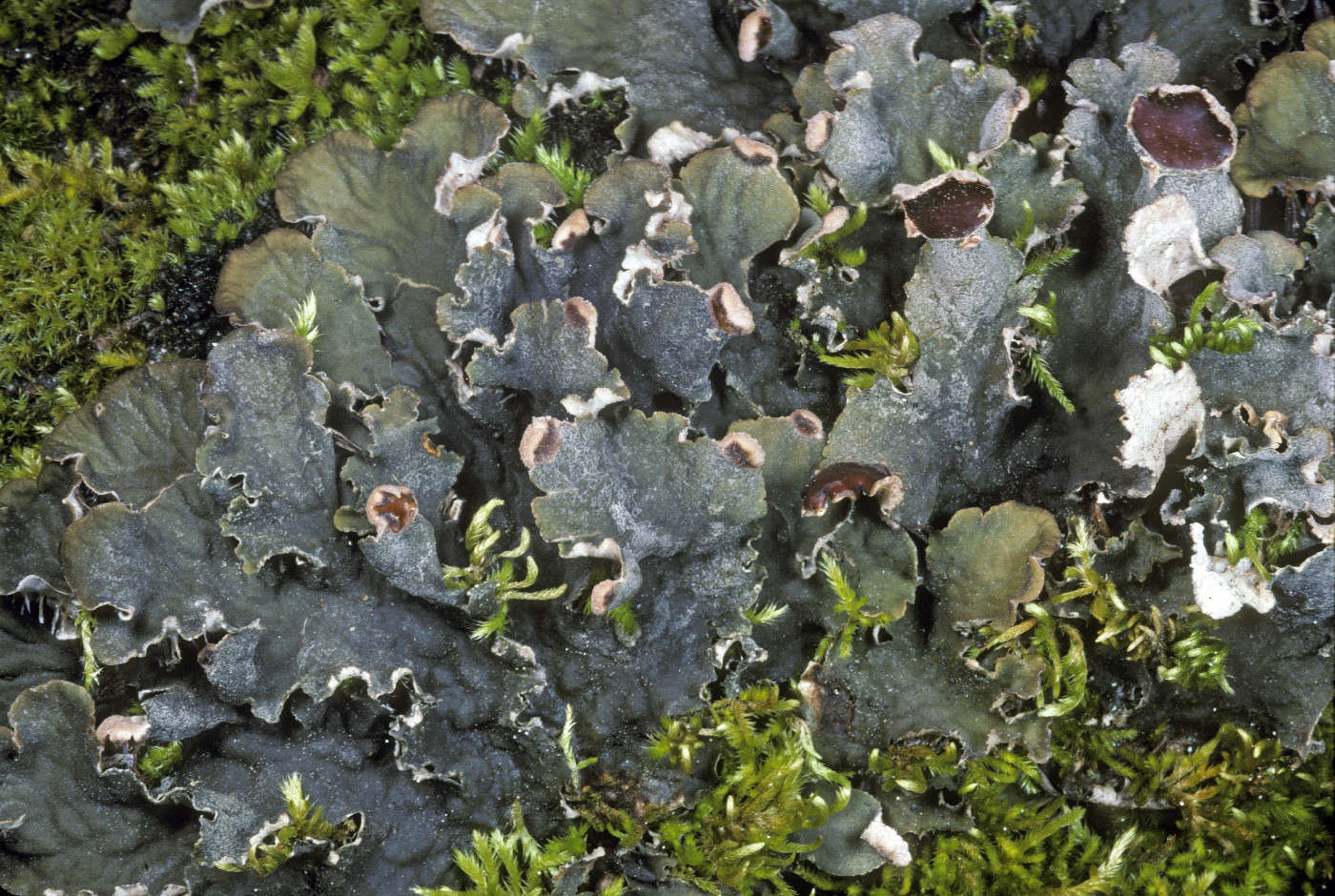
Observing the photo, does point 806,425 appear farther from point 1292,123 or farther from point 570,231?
point 1292,123

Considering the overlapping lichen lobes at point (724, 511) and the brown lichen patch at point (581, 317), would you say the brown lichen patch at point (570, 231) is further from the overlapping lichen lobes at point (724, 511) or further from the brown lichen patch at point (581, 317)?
the brown lichen patch at point (581, 317)

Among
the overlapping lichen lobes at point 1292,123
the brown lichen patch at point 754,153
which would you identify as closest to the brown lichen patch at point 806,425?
the brown lichen patch at point 754,153

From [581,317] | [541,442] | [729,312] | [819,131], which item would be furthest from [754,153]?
[541,442]

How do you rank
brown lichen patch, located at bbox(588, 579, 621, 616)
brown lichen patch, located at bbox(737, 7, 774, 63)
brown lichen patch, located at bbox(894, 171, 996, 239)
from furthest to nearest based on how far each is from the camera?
brown lichen patch, located at bbox(737, 7, 774, 63) < brown lichen patch, located at bbox(894, 171, 996, 239) < brown lichen patch, located at bbox(588, 579, 621, 616)

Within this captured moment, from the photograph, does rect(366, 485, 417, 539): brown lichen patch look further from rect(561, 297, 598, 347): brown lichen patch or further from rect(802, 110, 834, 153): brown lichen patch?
rect(802, 110, 834, 153): brown lichen patch

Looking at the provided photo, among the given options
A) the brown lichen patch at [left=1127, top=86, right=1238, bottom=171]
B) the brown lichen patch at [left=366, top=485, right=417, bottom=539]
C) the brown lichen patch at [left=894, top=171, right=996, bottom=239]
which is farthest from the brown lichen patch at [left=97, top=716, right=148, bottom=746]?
the brown lichen patch at [left=1127, top=86, right=1238, bottom=171]

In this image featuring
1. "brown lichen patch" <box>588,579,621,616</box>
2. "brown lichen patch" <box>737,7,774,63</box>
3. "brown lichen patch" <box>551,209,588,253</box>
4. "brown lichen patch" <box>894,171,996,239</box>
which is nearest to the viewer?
"brown lichen patch" <box>588,579,621,616</box>
